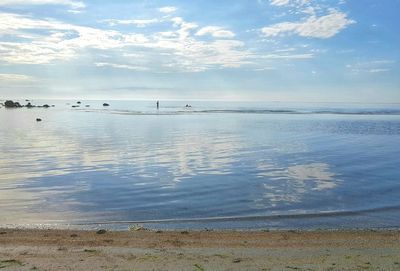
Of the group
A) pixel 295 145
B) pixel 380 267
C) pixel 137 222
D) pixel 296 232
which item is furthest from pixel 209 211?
pixel 295 145

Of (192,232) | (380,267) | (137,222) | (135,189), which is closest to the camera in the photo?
(380,267)

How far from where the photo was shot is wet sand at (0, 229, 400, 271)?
8391 millimetres

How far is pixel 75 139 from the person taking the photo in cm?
3800

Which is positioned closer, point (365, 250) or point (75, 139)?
point (365, 250)

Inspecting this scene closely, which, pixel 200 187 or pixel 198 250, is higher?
pixel 198 250

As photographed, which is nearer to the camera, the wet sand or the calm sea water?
the wet sand

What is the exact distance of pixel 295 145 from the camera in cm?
3425

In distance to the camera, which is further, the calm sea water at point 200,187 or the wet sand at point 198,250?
the calm sea water at point 200,187

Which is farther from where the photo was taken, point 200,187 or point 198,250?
point 200,187

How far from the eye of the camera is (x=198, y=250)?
9633 mm

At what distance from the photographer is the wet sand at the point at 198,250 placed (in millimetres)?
8391

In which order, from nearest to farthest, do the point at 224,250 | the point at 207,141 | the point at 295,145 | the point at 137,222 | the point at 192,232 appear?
1. the point at 224,250
2. the point at 192,232
3. the point at 137,222
4. the point at 295,145
5. the point at 207,141

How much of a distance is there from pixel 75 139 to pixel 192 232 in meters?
28.5

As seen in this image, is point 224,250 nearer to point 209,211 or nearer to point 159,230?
point 159,230
